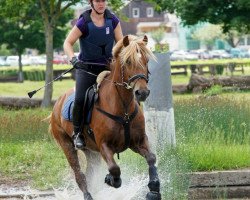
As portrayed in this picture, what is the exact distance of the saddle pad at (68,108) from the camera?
30.6ft

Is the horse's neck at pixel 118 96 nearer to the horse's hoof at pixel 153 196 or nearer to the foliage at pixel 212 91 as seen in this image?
the horse's hoof at pixel 153 196

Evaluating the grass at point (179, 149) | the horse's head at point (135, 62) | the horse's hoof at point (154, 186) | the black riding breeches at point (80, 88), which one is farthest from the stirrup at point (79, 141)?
the horse's hoof at point (154, 186)

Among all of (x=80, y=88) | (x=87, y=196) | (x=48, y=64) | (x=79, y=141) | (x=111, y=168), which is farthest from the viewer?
(x=48, y=64)

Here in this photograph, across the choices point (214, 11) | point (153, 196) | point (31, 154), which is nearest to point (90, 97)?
point (153, 196)

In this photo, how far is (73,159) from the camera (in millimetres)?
9758

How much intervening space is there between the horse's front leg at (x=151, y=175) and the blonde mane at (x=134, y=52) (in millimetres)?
982

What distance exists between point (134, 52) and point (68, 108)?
189cm

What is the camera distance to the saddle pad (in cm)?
933

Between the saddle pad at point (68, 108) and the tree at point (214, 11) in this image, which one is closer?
the saddle pad at point (68, 108)

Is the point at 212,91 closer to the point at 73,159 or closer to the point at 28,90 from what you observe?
the point at 73,159

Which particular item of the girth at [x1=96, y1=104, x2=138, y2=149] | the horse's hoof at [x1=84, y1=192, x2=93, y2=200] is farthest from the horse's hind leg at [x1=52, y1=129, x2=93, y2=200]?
the girth at [x1=96, y1=104, x2=138, y2=149]

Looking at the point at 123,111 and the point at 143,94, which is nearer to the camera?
the point at 143,94

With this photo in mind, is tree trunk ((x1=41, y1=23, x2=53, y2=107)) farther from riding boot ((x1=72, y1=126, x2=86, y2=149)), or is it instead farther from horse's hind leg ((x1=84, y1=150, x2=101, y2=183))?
Result: riding boot ((x1=72, y1=126, x2=86, y2=149))

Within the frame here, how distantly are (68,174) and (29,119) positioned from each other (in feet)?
18.1
